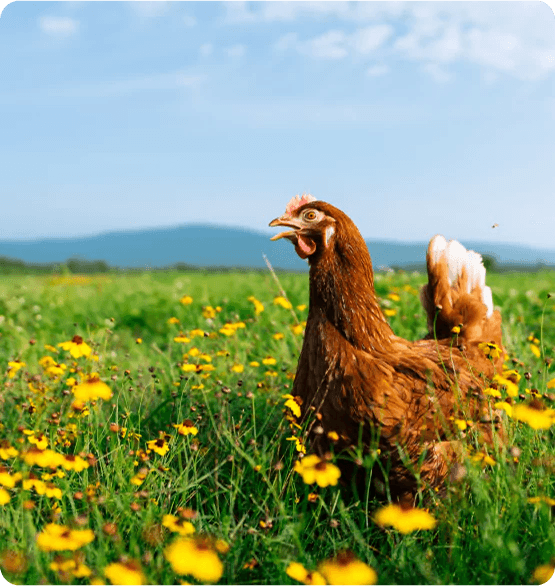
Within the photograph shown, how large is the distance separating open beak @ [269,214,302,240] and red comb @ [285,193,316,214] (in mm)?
59

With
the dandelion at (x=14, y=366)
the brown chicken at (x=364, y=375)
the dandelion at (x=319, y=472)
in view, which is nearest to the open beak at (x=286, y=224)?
the brown chicken at (x=364, y=375)

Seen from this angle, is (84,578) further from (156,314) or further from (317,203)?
(156,314)

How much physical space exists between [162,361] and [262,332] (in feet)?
3.95

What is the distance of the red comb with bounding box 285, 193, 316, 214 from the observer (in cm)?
276

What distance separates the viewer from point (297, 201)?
286 cm

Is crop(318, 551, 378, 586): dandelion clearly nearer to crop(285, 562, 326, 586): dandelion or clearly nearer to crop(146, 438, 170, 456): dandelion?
crop(285, 562, 326, 586): dandelion

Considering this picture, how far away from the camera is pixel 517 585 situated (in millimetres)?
1766

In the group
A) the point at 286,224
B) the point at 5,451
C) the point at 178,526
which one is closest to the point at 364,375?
the point at 286,224

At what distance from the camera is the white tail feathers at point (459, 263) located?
325 cm

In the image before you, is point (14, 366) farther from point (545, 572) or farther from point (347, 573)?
point (545, 572)

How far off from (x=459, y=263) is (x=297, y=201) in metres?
1.06

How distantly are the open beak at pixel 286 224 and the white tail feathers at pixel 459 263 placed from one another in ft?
3.26

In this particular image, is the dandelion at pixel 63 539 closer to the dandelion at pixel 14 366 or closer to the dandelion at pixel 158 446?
the dandelion at pixel 158 446

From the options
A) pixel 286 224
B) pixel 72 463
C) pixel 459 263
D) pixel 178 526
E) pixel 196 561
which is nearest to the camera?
pixel 196 561
